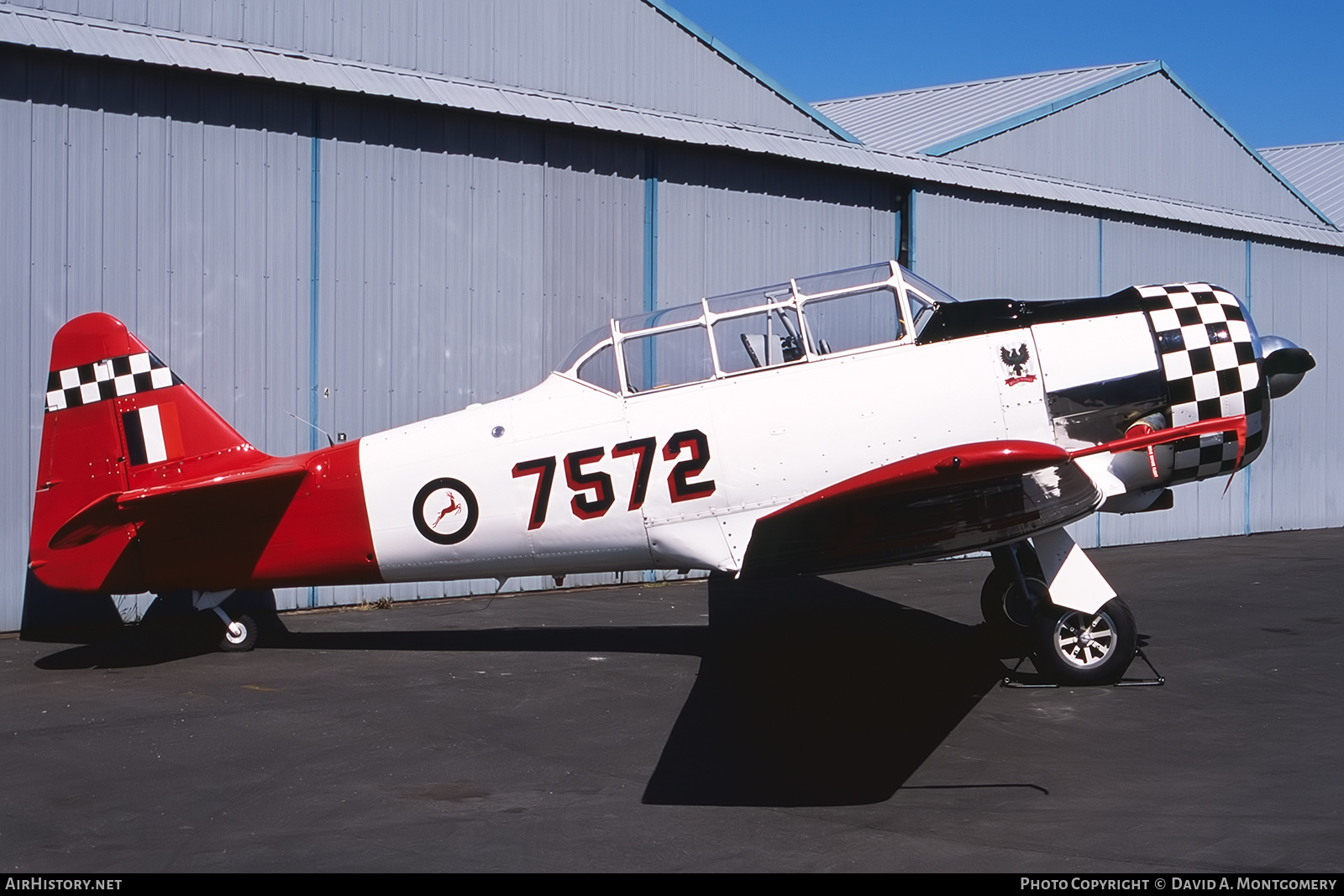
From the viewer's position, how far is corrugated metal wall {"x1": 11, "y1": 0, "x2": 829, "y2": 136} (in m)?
10.2

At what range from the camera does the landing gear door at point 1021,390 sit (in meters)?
7.14

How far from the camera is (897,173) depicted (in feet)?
48.3

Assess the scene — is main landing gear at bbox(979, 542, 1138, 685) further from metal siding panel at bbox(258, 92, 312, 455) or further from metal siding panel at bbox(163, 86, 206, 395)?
metal siding panel at bbox(163, 86, 206, 395)

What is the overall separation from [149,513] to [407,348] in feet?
12.9

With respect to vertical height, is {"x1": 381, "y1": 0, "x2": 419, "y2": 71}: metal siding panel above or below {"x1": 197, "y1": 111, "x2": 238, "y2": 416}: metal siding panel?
above

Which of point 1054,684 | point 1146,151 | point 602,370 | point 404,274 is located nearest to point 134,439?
point 602,370

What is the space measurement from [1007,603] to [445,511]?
13.5 feet

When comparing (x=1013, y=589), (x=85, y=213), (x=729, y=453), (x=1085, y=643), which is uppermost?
(x=85, y=213)

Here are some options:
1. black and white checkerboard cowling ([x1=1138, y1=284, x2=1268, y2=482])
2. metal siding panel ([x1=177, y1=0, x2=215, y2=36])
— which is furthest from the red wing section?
metal siding panel ([x1=177, y1=0, x2=215, y2=36])

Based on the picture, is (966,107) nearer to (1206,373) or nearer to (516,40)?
(516,40)

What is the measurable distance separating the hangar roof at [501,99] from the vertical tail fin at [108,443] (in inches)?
110

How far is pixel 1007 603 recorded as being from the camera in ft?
27.7

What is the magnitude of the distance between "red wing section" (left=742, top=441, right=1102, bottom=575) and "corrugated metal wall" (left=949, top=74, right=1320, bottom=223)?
32.6 feet

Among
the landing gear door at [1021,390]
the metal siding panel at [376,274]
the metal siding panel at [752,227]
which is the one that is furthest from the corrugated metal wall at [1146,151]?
the landing gear door at [1021,390]
